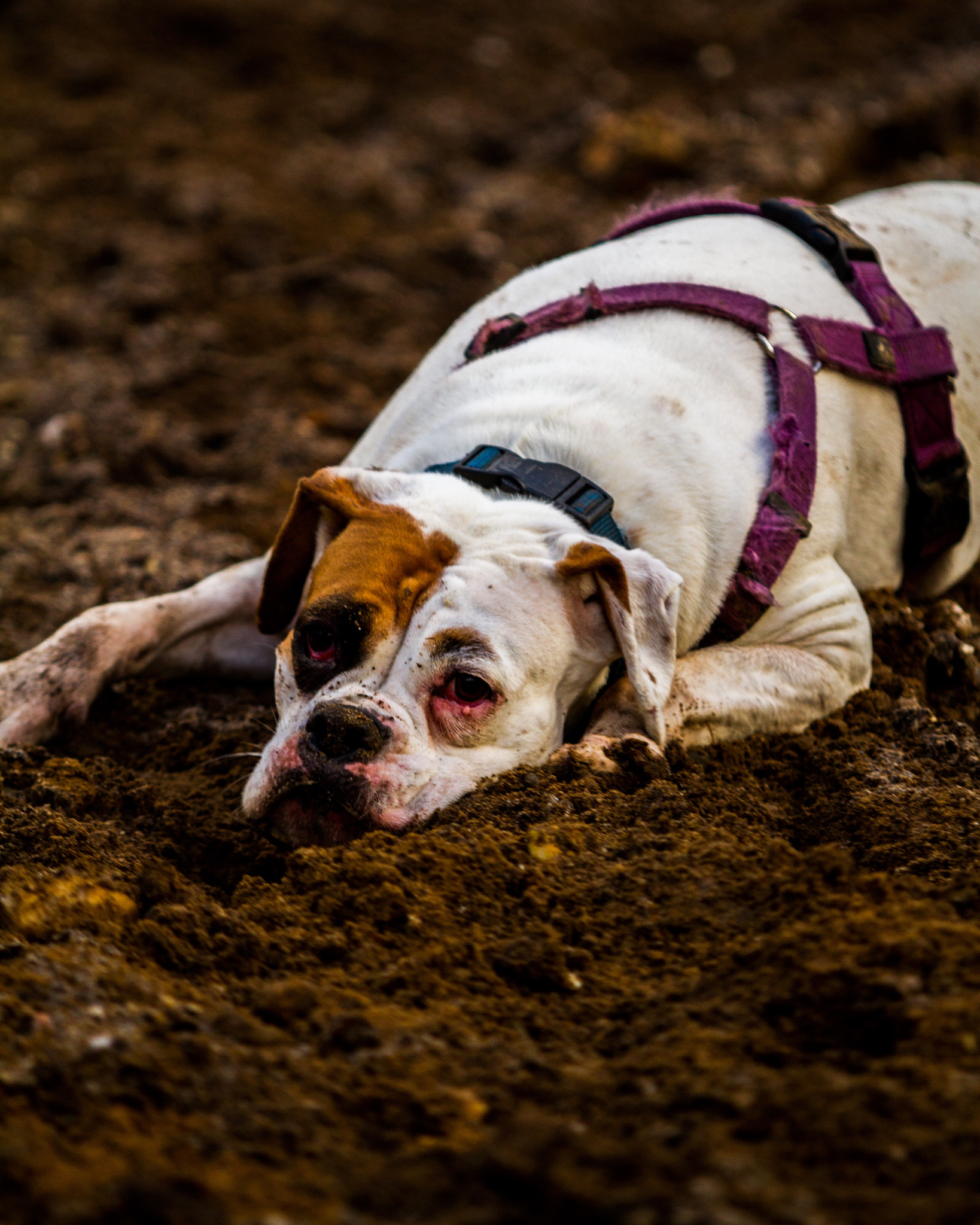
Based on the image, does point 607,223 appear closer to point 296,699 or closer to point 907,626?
point 907,626

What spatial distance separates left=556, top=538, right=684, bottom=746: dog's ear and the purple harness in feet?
1.06

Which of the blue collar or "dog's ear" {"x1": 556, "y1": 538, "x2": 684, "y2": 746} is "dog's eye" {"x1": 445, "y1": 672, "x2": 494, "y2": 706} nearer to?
"dog's ear" {"x1": 556, "y1": 538, "x2": 684, "y2": 746}

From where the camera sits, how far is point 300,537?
3.10 m

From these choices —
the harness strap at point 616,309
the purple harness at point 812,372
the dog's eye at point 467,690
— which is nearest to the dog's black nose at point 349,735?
the dog's eye at point 467,690

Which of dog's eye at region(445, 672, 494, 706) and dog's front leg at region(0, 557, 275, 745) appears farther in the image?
dog's front leg at region(0, 557, 275, 745)

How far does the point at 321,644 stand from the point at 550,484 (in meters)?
0.67

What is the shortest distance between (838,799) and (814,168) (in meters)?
5.77

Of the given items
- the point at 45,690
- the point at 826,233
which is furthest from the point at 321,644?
the point at 826,233

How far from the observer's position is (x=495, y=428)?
3.18m

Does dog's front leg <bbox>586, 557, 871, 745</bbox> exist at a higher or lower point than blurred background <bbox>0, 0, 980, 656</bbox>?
higher

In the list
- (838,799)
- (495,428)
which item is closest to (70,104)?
(495,428)

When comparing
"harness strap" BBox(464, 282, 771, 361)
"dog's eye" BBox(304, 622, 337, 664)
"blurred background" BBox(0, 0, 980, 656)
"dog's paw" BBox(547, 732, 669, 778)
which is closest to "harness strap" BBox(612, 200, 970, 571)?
"harness strap" BBox(464, 282, 771, 361)

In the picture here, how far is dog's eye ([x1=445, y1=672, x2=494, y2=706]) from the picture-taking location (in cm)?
267

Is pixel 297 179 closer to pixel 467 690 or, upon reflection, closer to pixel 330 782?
pixel 467 690
